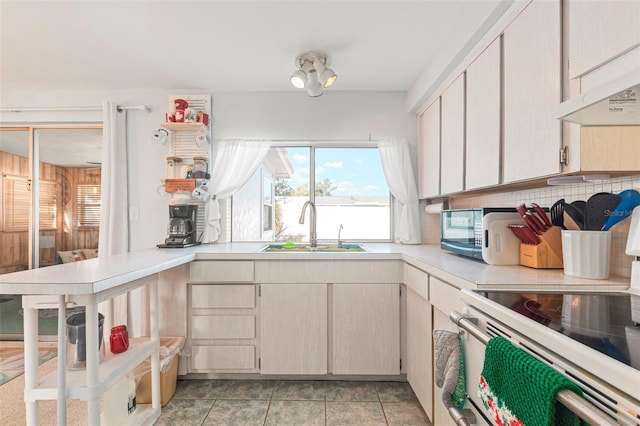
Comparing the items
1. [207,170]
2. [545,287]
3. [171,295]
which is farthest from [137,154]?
[545,287]

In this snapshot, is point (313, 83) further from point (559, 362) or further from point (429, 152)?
point (559, 362)

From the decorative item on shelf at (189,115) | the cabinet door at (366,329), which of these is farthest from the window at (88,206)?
the cabinet door at (366,329)

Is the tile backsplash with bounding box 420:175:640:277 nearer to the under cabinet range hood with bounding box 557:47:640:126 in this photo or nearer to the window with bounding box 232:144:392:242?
the under cabinet range hood with bounding box 557:47:640:126

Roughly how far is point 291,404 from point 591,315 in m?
1.70

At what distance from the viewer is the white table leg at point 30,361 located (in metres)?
1.20

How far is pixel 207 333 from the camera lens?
6.52 ft

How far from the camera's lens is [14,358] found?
2342 millimetres

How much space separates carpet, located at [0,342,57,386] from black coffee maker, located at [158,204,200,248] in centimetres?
147

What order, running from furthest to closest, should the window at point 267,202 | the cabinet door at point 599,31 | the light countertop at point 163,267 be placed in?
the window at point 267,202 → the light countertop at point 163,267 → the cabinet door at point 599,31

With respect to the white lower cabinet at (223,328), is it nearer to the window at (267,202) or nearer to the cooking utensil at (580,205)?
the window at (267,202)

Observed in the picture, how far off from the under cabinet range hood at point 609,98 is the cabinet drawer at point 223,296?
1.93m

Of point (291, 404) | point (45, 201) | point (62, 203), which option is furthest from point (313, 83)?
point (45, 201)

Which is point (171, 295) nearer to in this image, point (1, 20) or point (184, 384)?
point (184, 384)

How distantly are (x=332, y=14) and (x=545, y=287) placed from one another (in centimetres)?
175
